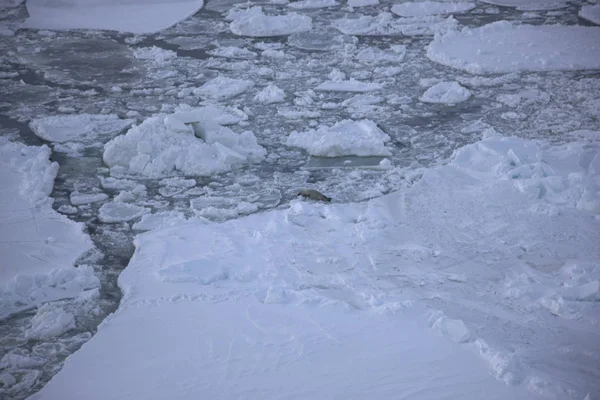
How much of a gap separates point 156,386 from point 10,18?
1053 cm

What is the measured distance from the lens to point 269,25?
1075 centimetres

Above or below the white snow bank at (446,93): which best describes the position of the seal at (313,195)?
below

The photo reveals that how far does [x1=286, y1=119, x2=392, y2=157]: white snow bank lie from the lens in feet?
21.1

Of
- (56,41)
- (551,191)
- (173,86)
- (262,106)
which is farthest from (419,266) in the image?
(56,41)

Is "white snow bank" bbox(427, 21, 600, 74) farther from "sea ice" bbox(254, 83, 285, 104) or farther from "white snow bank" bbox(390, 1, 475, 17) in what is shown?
"sea ice" bbox(254, 83, 285, 104)

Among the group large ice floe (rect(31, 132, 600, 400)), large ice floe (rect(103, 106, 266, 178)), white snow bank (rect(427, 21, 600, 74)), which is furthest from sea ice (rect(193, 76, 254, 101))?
large ice floe (rect(31, 132, 600, 400))

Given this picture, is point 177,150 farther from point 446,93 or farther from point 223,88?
point 446,93

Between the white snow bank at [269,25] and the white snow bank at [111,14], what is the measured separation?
134 centimetres

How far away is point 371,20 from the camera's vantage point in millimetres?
10922

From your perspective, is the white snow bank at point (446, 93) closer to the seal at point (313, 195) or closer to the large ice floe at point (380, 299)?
the large ice floe at point (380, 299)

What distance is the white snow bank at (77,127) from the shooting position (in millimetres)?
6992

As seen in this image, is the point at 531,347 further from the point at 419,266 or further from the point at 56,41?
the point at 56,41

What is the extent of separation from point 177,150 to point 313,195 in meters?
1.51

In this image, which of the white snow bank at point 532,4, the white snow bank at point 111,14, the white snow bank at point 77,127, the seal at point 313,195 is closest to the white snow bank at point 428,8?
the white snow bank at point 532,4
